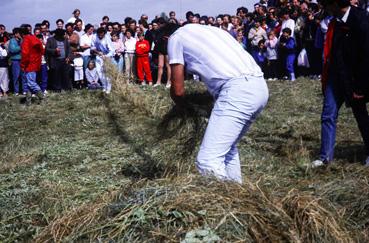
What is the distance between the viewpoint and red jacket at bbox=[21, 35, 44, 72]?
13117 millimetres

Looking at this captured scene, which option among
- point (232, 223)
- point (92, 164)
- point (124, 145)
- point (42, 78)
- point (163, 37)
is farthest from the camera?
point (42, 78)

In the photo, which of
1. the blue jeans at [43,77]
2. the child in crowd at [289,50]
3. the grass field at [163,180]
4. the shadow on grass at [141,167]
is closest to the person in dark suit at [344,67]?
the grass field at [163,180]

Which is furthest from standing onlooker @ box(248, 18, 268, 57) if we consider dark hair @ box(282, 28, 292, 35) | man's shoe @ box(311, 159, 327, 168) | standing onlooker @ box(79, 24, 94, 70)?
man's shoe @ box(311, 159, 327, 168)

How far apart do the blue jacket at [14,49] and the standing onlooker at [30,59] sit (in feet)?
5.14

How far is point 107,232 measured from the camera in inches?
134

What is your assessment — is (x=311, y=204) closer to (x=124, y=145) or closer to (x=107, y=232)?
(x=107, y=232)

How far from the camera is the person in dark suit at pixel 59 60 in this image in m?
14.9

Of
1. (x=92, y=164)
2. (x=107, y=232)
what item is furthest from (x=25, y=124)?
(x=107, y=232)

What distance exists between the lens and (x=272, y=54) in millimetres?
15906

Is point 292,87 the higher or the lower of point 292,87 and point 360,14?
the lower

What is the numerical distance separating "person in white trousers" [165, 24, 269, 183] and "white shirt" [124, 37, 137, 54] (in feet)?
37.6

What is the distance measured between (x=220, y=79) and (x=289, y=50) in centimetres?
1148

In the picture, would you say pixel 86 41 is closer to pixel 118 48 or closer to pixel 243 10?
pixel 118 48

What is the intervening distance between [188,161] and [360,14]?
2.42 meters
